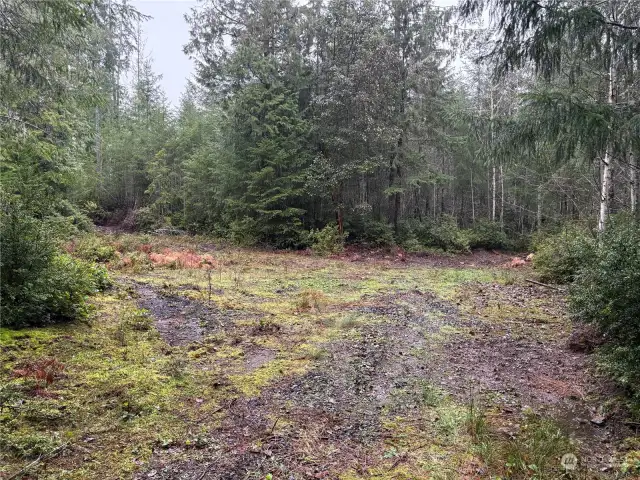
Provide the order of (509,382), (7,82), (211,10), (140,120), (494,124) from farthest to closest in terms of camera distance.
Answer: (140,120), (211,10), (7,82), (494,124), (509,382)

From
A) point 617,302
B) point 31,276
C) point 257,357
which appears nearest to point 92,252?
point 31,276

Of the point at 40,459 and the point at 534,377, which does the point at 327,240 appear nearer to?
the point at 534,377

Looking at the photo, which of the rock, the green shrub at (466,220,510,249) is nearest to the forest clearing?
the rock

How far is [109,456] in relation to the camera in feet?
8.44

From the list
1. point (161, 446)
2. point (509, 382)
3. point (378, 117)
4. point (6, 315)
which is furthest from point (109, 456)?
point (378, 117)

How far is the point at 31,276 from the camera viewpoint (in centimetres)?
449

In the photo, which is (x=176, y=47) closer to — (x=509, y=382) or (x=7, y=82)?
(x=7, y=82)

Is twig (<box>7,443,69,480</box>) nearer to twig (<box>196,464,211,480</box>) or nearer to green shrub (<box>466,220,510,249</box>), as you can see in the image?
twig (<box>196,464,211,480</box>)

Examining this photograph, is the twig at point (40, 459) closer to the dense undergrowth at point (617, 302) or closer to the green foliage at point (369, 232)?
the dense undergrowth at point (617, 302)

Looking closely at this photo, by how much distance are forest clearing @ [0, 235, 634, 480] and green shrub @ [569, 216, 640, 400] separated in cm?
35

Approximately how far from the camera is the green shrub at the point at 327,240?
15750mm

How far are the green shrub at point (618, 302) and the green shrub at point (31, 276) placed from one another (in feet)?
19.3

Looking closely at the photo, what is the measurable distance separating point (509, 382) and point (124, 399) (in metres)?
3.65

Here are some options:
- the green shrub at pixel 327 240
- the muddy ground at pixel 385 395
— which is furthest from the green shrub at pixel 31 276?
the green shrub at pixel 327 240
